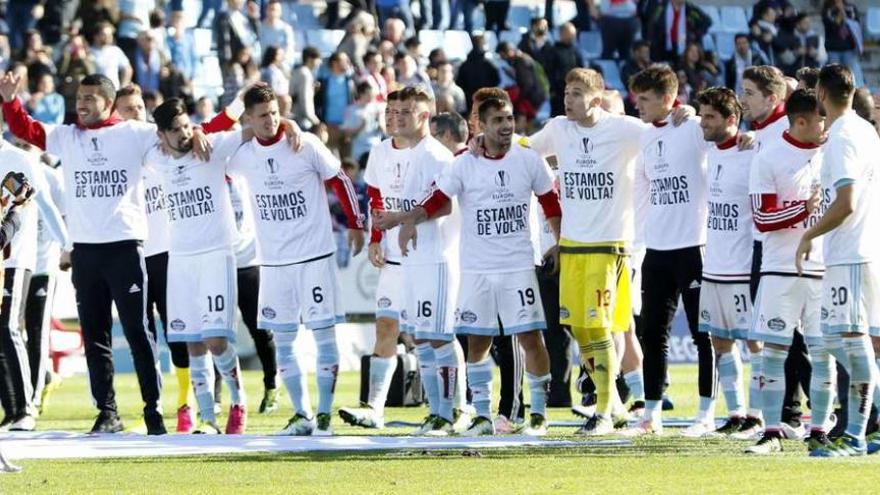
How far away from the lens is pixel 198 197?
1416 centimetres

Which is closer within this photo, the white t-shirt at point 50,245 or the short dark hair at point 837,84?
the short dark hair at point 837,84

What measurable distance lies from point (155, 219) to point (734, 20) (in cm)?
2107

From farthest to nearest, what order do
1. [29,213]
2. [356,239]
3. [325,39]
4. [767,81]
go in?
[325,39]
[29,213]
[356,239]
[767,81]

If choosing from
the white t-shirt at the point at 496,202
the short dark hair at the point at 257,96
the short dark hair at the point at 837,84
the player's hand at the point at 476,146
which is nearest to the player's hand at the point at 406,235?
the white t-shirt at the point at 496,202

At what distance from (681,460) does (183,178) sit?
4582 mm

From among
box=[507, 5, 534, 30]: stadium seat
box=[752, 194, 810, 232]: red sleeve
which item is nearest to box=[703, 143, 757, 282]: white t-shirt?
box=[752, 194, 810, 232]: red sleeve

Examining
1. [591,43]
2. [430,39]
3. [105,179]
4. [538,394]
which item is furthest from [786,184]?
[591,43]

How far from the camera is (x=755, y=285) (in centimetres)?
1302

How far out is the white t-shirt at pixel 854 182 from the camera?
11148 mm

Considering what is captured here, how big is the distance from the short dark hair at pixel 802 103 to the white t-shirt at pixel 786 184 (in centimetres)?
25

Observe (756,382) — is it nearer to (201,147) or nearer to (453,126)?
(453,126)

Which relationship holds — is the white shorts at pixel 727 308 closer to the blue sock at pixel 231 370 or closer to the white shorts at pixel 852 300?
the white shorts at pixel 852 300

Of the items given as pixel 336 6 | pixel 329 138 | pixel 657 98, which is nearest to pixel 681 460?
pixel 657 98

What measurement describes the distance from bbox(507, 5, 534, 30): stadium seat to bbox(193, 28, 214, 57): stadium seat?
226 inches
